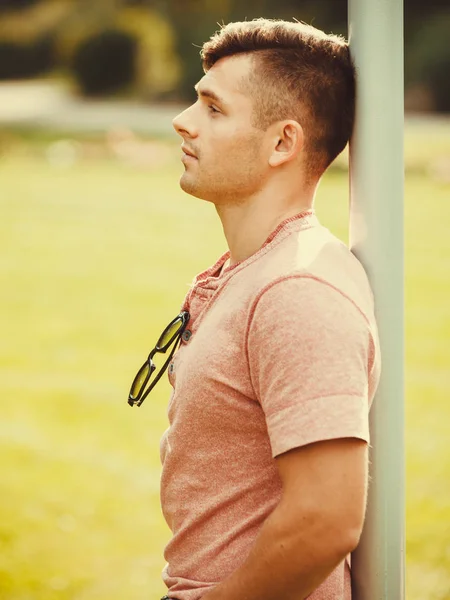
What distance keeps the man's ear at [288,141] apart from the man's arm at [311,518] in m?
0.74

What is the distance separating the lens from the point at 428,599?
399 centimetres

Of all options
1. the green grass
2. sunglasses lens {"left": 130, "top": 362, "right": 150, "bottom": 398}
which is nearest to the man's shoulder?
sunglasses lens {"left": 130, "top": 362, "right": 150, "bottom": 398}

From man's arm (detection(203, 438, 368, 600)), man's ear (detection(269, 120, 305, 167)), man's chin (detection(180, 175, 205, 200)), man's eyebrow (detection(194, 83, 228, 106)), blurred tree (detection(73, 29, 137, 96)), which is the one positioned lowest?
man's arm (detection(203, 438, 368, 600))

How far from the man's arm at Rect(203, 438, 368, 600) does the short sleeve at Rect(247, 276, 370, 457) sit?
0.04 metres

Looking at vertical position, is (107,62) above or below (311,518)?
above

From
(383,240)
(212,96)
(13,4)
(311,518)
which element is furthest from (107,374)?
(13,4)

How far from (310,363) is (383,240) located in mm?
468

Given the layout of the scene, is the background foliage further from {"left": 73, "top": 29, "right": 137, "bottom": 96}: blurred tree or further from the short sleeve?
the short sleeve

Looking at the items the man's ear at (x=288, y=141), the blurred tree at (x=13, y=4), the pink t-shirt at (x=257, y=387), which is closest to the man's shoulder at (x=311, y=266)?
the pink t-shirt at (x=257, y=387)

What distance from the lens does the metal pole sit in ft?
6.37

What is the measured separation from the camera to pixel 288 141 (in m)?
2.05

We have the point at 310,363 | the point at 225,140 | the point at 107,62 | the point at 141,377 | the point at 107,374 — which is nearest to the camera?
the point at 310,363

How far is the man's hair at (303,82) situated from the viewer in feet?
6.70

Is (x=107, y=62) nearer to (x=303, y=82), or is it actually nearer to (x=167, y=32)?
(x=167, y=32)
